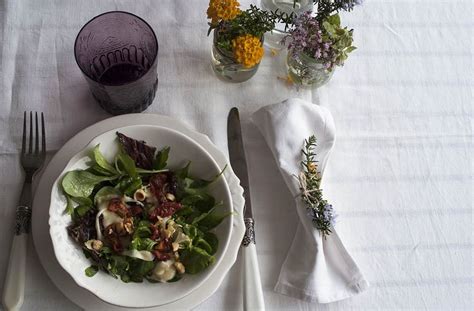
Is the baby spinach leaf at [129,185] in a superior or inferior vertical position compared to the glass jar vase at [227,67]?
inferior

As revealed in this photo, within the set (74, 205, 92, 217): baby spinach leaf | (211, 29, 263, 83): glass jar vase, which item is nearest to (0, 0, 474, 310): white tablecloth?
(211, 29, 263, 83): glass jar vase

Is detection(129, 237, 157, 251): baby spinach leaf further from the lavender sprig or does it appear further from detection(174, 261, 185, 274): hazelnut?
the lavender sprig

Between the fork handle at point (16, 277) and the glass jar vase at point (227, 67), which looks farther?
the glass jar vase at point (227, 67)

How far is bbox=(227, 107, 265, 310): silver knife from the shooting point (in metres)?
0.74

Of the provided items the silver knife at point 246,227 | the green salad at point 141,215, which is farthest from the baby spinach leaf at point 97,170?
the silver knife at point 246,227

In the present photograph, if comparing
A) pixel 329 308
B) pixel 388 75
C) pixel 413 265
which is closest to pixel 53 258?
pixel 329 308

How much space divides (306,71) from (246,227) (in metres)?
0.31

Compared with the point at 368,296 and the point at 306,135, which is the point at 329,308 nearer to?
the point at 368,296

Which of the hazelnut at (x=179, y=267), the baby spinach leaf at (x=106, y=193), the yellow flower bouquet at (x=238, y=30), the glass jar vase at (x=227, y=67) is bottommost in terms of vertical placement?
the hazelnut at (x=179, y=267)

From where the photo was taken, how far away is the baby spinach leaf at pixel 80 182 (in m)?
0.69

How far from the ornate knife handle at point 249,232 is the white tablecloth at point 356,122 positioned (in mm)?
40

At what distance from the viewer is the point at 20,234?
29.2 inches

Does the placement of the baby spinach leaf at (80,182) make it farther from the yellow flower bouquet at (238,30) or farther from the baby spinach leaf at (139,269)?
the yellow flower bouquet at (238,30)

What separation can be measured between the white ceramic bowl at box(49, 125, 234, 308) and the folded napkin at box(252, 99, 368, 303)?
0.50 feet
